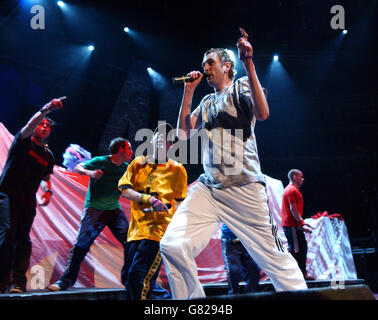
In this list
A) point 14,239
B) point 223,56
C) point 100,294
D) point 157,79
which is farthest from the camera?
point 157,79

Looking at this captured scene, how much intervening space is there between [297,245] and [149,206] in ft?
11.8

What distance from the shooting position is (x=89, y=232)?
409cm

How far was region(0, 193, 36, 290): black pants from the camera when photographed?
3456mm

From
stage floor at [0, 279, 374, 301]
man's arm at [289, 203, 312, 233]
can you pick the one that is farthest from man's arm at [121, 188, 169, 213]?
man's arm at [289, 203, 312, 233]

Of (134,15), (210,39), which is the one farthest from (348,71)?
(134,15)

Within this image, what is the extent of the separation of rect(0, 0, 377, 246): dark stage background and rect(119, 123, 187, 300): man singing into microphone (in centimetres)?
700

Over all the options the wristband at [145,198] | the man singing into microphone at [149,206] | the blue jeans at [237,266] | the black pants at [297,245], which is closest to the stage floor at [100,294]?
the blue jeans at [237,266]

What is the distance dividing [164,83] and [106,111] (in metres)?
2.81

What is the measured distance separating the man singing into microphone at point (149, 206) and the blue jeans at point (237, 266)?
4.15 feet

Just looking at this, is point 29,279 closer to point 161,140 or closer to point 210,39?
point 161,140

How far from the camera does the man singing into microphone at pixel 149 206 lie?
288cm

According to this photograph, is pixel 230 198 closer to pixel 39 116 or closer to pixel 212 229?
pixel 212 229

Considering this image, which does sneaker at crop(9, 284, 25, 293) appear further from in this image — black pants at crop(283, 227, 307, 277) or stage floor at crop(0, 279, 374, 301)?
black pants at crop(283, 227, 307, 277)

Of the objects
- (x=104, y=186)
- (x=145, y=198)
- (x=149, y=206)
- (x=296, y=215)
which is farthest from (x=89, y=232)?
(x=296, y=215)
